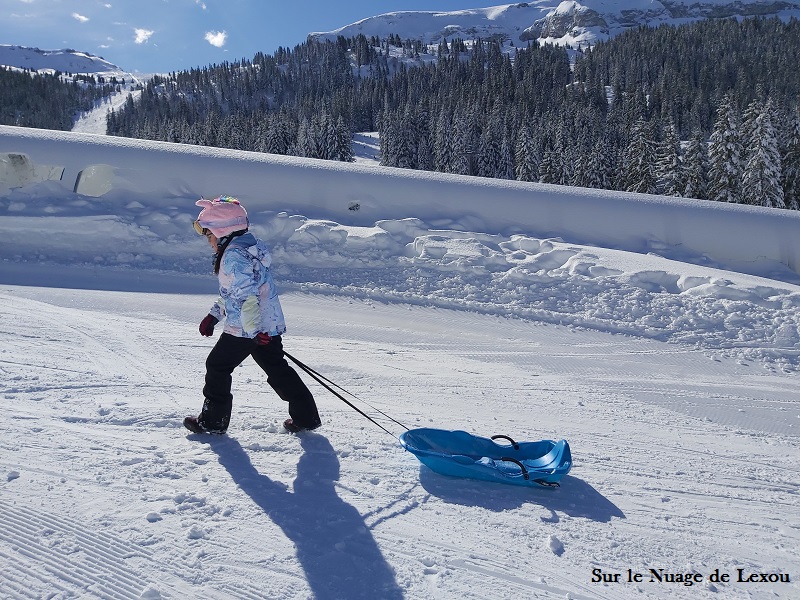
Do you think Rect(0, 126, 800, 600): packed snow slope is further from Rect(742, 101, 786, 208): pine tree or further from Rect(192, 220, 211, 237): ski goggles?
Rect(742, 101, 786, 208): pine tree

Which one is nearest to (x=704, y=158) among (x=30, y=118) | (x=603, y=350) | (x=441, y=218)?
(x=441, y=218)

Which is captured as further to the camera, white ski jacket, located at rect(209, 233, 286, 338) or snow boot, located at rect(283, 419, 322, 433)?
snow boot, located at rect(283, 419, 322, 433)

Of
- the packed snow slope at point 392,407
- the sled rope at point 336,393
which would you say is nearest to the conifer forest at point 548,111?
the packed snow slope at point 392,407

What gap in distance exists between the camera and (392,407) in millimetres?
4355

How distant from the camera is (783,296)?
7.38 metres

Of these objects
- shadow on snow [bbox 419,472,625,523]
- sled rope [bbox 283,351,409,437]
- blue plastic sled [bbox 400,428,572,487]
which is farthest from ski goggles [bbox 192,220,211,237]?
shadow on snow [bbox 419,472,625,523]

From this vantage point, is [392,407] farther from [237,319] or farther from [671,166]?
[671,166]

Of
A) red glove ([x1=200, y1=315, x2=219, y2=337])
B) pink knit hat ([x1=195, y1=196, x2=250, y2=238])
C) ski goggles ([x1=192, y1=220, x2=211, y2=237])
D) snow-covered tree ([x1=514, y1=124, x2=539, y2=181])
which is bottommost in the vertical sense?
red glove ([x1=200, y1=315, x2=219, y2=337])

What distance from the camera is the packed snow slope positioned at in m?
2.50

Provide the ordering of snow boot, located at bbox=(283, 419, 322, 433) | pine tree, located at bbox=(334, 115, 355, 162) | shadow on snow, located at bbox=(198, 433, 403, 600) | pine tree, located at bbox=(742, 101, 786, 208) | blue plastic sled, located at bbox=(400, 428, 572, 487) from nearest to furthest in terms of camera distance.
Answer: shadow on snow, located at bbox=(198, 433, 403, 600), blue plastic sled, located at bbox=(400, 428, 572, 487), snow boot, located at bbox=(283, 419, 322, 433), pine tree, located at bbox=(742, 101, 786, 208), pine tree, located at bbox=(334, 115, 355, 162)

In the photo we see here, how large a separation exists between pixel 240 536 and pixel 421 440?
1.28 metres

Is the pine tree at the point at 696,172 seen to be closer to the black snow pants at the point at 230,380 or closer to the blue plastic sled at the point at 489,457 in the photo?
the blue plastic sled at the point at 489,457

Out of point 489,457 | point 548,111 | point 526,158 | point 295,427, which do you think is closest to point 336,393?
point 295,427

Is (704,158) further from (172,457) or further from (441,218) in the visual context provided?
(172,457)
